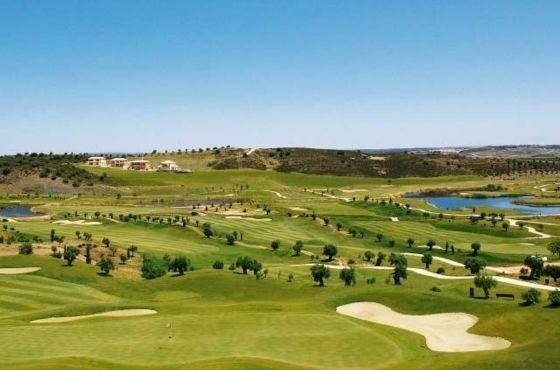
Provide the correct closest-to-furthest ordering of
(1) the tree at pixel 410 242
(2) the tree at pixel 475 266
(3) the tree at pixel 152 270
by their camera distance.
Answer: (3) the tree at pixel 152 270
(2) the tree at pixel 475 266
(1) the tree at pixel 410 242

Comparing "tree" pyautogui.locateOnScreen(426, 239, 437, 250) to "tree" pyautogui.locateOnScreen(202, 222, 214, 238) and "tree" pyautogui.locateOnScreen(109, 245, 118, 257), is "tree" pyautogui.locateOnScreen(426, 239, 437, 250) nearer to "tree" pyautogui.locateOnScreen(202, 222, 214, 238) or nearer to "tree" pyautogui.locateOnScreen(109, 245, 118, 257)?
"tree" pyautogui.locateOnScreen(202, 222, 214, 238)

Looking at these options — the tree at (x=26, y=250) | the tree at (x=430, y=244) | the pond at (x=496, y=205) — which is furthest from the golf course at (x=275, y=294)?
the pond at (x=496, y=205)

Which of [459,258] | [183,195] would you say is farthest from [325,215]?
[183,195]

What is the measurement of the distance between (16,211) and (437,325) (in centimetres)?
13171

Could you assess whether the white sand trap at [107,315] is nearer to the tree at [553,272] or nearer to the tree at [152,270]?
the tree at [152,270]

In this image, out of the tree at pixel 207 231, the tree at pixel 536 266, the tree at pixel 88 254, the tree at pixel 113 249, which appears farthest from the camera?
the tree at pixel 207 231

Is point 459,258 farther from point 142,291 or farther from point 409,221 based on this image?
point 142,291

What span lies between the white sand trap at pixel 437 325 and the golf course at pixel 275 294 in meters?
0.17

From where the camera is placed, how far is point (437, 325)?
4881 cm

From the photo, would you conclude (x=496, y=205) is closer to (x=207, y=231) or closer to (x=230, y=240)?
(x=207, y=231)

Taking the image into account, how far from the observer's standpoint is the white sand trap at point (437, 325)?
142 feet

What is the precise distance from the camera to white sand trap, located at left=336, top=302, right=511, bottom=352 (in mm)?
43219

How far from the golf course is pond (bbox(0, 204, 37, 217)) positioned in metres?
17.8

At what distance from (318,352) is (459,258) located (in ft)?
212
